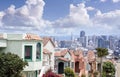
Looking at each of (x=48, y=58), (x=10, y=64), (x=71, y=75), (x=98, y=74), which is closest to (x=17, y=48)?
(x=10, y=64)

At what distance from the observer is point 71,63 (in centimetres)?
6831

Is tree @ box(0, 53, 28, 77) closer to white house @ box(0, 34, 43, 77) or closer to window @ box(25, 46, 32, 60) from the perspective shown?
white house @ box(0, 34, 43, 77)

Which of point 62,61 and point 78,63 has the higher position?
point 62,61

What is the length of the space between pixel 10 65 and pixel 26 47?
4615 mm

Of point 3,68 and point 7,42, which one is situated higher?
point 7,42

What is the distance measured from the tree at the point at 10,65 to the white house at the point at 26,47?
2065 mm

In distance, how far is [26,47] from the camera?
1534 inches

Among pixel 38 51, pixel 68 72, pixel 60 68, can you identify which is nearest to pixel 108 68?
pixel 60 68

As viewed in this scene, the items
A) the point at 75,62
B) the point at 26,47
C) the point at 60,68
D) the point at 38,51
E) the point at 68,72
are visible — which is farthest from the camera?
the point at 75,62

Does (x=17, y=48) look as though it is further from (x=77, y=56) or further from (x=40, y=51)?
(x=77, y=56)

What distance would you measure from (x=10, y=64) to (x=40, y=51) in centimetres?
726

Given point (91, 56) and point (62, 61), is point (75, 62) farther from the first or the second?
point (91, 56)

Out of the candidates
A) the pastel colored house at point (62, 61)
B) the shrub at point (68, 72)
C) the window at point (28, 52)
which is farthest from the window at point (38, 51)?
the pastel colored house at point (62, 61)

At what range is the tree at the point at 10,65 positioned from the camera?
34.8 meters
